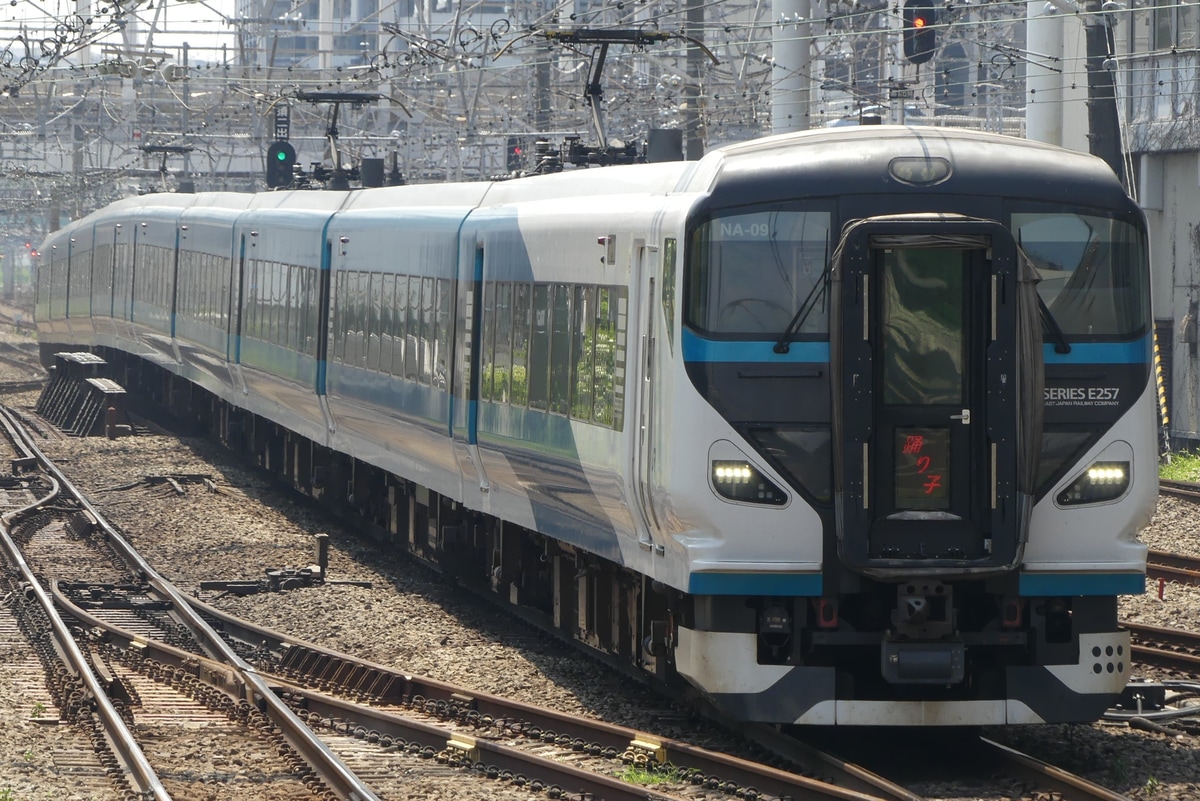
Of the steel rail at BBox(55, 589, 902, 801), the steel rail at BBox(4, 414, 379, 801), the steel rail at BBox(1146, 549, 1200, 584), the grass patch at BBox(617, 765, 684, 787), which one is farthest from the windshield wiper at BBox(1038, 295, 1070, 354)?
the steel rail at BBox(1146, 549, 1200, 584)

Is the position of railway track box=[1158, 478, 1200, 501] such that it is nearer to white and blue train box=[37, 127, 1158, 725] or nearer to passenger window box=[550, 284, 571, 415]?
passenger window box=[550, 284, 571, 415]

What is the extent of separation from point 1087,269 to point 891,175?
0.93 metres

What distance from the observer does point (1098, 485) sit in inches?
333

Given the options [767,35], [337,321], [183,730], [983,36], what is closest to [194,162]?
[767,35]

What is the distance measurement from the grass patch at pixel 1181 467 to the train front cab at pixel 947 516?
42.5ft

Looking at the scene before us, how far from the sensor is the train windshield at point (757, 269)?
8367mm

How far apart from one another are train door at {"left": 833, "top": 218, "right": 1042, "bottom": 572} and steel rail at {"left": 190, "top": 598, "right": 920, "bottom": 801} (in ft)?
2.90

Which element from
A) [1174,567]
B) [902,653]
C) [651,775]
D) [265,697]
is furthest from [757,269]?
[1174,567]

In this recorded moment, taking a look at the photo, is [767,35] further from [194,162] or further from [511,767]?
[511,767]

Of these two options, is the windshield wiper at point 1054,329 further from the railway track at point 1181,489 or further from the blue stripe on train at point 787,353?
the railway track at point 1181,489

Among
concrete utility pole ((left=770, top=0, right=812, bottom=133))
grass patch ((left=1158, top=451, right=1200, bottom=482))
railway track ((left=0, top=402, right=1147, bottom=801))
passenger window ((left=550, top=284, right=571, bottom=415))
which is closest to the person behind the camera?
railway track ((left=0, top=402, right=1147, bottom=801))

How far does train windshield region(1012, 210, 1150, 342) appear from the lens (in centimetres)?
843

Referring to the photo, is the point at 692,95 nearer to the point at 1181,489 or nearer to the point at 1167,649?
the point at 1181,489

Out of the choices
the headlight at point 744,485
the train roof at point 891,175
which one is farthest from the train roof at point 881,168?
the headlight at point 744,485
